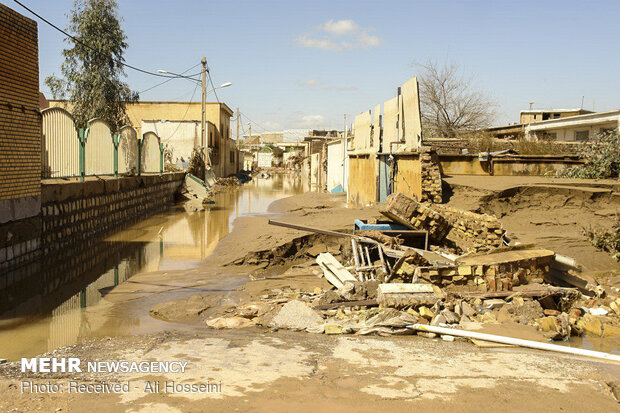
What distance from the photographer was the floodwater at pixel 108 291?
627 cm

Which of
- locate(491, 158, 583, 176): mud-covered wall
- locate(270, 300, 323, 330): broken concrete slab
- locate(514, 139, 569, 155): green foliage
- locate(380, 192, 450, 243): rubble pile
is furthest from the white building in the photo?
locate(270, 300, 323, 330): broken concrete slab

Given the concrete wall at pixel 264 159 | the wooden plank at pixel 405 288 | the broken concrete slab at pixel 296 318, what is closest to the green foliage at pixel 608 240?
the wooden plank at pixel 405 288

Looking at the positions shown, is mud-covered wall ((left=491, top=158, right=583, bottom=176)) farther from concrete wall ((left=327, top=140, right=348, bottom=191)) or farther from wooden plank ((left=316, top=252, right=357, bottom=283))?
concrete wall ((left=327, top=140, right=348, bottom=191))

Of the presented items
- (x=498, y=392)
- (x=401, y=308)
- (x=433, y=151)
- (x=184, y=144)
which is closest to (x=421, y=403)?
(x=498, y=392)

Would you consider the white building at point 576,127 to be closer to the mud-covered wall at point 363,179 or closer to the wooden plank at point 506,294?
the mud-covered wall at point 363,179

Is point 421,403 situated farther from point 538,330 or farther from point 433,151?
point 433,151

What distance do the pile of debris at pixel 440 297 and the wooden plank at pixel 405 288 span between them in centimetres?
1

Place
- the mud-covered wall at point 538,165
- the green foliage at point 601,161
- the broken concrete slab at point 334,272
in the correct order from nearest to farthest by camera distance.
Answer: the broken concrete slab at point 334,272 < the green foliage at point 601,161 < the mud-covered wall at point 538,165

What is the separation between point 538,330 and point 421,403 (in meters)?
2.77

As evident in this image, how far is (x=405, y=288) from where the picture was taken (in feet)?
21.8

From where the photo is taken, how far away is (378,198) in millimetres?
14789

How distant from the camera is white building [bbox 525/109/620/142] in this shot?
2295 cm

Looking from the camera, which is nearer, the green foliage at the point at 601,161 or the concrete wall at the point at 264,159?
the green foliage at the point at 601,161

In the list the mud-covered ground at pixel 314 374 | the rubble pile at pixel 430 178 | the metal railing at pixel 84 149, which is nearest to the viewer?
the mud-covered ground at pixel 314 374
